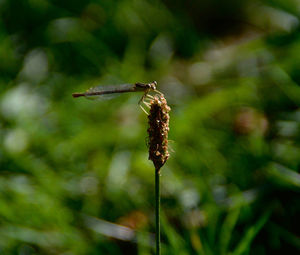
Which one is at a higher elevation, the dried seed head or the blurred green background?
the dried seed head

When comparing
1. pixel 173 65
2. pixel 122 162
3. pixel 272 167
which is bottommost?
pixel 122 162

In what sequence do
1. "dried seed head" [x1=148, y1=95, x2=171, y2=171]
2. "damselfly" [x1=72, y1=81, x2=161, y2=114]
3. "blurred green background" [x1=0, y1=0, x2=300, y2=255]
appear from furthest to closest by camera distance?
"blurred green background" [x1=0, y1=0, x2=300, y2=255]
"damselfly" [x1=72, y1=81, x2=161, y2=114]
"dried seed head" [x1=148, y1=95, x2=171, y2=171]

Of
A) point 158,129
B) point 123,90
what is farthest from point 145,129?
point 158,129

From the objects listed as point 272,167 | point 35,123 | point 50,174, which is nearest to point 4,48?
point 35,123

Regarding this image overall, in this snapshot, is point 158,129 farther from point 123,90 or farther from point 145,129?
point 145,129

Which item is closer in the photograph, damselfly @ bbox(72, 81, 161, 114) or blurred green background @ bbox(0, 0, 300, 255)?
damselfly @ bbox(72, 81, 161, 114)

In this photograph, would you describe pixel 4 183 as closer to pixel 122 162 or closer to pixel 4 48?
pixel 122 162
